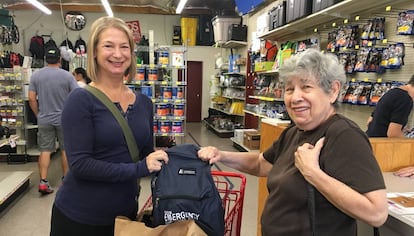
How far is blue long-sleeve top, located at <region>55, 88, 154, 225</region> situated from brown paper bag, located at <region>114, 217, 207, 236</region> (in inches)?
7.4

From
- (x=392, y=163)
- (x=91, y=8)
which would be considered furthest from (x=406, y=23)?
(x=91, y=8)

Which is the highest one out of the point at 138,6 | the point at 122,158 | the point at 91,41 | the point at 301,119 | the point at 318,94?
the point at 138,6

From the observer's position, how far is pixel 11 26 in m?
A: 9.21

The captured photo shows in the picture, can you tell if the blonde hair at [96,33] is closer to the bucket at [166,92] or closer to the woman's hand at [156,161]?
the woman's hand at [156,161]

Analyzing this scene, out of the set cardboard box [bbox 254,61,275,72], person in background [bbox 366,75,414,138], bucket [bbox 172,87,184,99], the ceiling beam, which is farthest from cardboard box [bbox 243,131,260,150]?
the ceiling beam

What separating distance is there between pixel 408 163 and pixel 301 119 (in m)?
1.42

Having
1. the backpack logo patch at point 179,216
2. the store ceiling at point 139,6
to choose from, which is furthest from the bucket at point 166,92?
the store ceiling at point 139,6

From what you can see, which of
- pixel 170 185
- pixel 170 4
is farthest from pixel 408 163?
pixel 170 4

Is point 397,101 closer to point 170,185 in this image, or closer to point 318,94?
point 318,94

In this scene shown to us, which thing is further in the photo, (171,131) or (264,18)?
(264,18)

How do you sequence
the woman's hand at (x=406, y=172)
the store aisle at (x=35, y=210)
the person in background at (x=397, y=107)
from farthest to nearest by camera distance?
the store aisle at (x=35, y=210) → the person in background at (x=397, y=107) → the woman's hand at (x=406, y=172)

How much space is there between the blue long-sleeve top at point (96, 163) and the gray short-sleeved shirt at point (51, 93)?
3298 millimetres

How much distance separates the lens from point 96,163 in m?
1.34

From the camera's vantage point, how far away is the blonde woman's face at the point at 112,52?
1.42 meters
